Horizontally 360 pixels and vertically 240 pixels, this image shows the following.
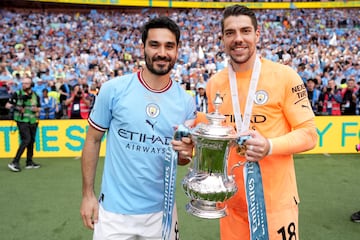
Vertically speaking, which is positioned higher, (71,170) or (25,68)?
(25,68)

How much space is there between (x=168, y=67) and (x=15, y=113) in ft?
18.7

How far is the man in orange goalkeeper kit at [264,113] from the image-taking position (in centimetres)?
218

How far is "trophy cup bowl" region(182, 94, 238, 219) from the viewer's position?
2000 mm

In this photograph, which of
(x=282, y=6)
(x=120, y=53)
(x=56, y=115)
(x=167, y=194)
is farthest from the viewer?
(x=282, y=6)

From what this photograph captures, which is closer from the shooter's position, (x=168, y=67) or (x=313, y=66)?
(x=168, y=67)

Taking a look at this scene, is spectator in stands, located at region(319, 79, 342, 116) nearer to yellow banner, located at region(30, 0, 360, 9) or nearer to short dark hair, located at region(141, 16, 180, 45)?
short dark hair, located at region(141, 16, 180, 45)

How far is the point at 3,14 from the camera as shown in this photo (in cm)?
2227

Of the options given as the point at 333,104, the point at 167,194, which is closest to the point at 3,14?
the point at 333,104

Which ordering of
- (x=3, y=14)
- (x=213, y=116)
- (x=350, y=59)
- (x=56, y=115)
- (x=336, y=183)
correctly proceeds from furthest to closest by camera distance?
(x=3, y=14) → (x=350, y=59) → (x=56, y=115) → (x=336, y=183) → (x=213, y=116)

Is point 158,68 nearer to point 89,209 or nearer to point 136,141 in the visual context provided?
point 136,141

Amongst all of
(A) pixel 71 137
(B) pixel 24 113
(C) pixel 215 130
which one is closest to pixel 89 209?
(C) pixel 215 130

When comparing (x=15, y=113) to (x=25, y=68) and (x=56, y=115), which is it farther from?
(x=25, y=68)

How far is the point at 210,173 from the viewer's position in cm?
213

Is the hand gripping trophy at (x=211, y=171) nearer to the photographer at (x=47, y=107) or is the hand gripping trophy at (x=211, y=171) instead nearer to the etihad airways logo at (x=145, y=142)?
the etihad airways logo at (x=145, y=142)
